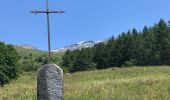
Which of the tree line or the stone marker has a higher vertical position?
the tree line

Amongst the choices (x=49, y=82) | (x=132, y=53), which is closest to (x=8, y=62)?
(x=132, y=53)

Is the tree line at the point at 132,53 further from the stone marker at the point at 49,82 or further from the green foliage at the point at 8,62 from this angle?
the stone marker at the point at 49,82

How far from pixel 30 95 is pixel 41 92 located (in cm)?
719

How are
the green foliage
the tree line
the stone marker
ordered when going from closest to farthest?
the stone marker, the green foliage, the tree line

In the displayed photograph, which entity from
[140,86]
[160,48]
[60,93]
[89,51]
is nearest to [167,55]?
[160,48]

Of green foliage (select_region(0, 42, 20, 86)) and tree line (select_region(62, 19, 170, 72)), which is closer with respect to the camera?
green foliage (select_region(0, 42, 20, 86))

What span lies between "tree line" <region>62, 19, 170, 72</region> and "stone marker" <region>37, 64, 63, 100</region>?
8818 centimetres

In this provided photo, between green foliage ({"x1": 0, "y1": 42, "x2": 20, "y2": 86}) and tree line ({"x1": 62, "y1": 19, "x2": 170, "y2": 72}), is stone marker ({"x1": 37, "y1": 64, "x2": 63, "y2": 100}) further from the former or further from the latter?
tree line ({"x1": 62, "y1": 19, "x2": 170, "y2": 72})

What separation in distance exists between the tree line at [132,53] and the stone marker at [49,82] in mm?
88184

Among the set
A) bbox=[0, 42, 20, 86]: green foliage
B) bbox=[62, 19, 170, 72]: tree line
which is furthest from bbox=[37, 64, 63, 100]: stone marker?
bbox=[62, 19, 170, 72]: tree line

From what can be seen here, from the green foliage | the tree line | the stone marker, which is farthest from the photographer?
the tree line

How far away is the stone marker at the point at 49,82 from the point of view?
41.5ft

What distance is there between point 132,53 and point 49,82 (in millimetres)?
98692

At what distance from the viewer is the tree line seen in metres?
105
